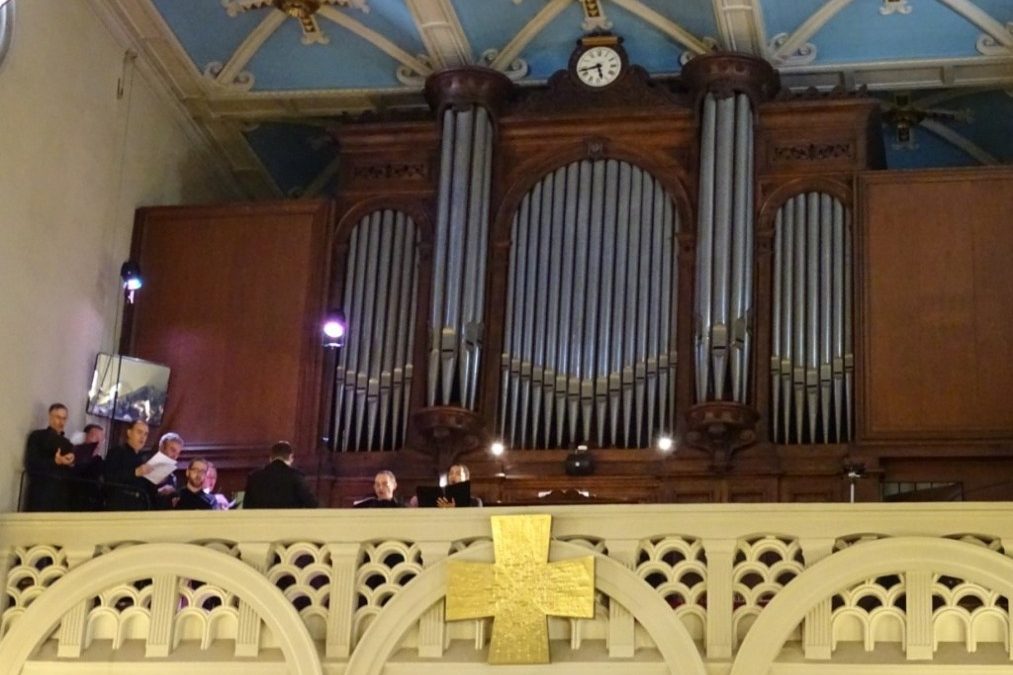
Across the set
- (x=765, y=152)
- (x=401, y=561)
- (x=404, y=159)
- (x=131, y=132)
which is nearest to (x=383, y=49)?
(x=404, y=159)

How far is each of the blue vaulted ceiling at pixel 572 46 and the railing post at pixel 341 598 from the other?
4870 millimetres

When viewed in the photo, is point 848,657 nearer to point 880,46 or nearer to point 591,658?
point 591,658

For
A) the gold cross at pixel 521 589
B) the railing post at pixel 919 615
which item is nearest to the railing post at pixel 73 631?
the gold cross at pixel 521 589

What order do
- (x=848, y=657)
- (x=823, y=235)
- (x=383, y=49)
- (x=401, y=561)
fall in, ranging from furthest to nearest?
(x=383, y=49), (x=823, y=235), (x=401, y=561), (x=848, y=657)

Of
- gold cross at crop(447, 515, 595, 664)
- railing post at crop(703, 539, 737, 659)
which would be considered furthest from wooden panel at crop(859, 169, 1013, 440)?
gold cross at crop(447, 515, 595, 664)

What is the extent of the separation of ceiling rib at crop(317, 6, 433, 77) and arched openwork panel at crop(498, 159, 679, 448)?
4.73 ft

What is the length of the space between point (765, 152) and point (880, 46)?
4.09ft

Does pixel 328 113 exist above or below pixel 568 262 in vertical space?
above

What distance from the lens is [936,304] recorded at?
1321 cm

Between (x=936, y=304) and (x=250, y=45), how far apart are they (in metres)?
5.77

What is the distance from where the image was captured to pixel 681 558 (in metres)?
10.8

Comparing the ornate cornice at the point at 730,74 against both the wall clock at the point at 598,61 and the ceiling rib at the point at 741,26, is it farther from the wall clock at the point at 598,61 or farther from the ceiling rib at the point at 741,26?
the wall clock at the point at 598,61

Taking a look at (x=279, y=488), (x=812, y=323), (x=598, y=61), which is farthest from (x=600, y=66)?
(x=279, y=488)

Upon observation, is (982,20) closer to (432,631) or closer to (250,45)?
(250,45)
